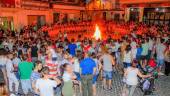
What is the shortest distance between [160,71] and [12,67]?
296 inches

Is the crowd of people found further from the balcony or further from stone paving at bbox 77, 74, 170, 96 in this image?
the balcony

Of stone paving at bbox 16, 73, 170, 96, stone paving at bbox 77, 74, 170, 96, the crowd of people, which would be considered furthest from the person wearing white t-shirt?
stone paving at bbox 77, 74, 170, 96

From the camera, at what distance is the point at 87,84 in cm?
820

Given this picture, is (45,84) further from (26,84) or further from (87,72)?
(26,84)

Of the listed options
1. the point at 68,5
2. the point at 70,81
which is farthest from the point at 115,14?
the point at 70,81

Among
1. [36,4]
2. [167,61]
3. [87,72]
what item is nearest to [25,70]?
[87,72]

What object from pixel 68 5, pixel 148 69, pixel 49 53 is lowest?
pixel 148 69

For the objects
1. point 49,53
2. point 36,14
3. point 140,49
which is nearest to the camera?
point 49,53

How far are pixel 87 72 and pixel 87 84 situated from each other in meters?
0.39

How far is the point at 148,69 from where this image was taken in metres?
9.63

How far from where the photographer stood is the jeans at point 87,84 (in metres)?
8.14

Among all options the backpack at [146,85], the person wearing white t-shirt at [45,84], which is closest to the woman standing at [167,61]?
the backpack at [146,85]

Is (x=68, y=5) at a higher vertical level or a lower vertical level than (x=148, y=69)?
higher

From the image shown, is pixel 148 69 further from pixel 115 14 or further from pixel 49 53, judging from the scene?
pixel 115 14
